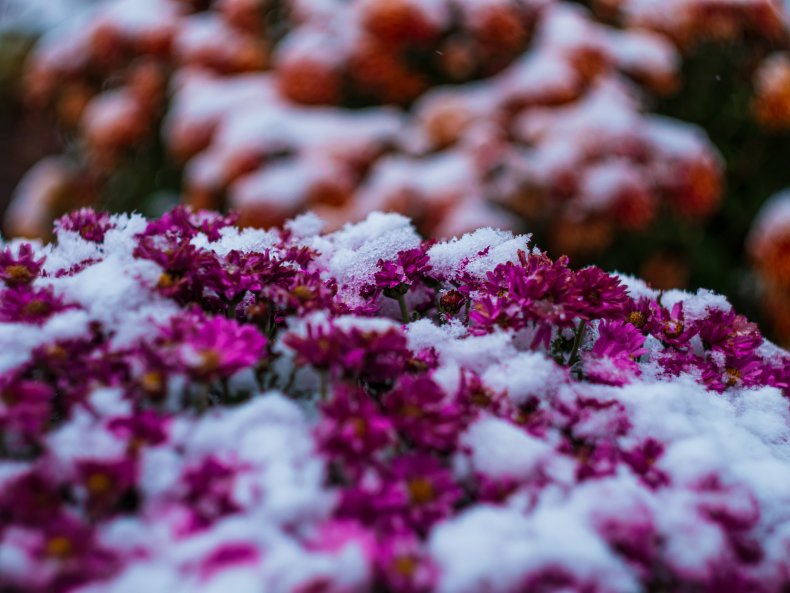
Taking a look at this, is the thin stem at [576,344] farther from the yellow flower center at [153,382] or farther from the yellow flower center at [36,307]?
the yellow flower center at [36,307]

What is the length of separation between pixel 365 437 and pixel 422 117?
268 cm

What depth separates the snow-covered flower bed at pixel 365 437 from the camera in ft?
2.27

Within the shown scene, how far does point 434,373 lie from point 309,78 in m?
2.64

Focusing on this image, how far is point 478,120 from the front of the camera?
3.22 m

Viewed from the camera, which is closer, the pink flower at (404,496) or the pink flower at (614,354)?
the pink flower at (404,496)

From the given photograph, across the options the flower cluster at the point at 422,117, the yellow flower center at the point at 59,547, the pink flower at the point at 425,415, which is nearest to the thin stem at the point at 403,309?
the pink flower at the point at 425,415

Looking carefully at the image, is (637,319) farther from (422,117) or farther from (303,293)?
(422,117)

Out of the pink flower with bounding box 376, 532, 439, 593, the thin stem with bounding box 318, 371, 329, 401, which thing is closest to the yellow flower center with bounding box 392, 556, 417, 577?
the pink flower with bounding box 376, 532, 439, 593

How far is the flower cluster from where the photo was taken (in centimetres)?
305

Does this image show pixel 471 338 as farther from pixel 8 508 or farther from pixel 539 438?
pixel 8 508

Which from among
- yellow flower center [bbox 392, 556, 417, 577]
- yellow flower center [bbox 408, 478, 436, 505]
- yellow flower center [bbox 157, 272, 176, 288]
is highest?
yellow flower center [bbox 157, 272, 176, 288]

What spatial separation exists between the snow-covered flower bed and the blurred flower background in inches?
71.8

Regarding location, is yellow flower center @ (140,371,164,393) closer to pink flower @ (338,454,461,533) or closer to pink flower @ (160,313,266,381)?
pink flower @ (160,313,266,381)

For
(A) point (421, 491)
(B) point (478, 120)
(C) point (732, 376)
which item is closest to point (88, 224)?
(A) point (421, 491)
